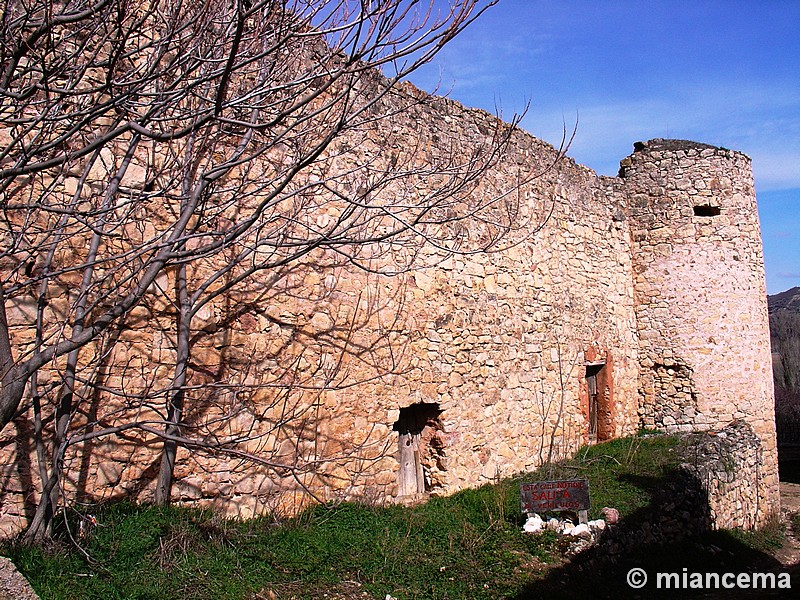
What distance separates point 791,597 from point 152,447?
586 cm

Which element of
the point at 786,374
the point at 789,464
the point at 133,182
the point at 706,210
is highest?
the point at 706,210

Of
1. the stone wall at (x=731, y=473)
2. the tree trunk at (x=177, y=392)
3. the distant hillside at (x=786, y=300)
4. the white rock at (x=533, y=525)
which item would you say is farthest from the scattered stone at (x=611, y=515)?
the distant hillside at (x=786, y=300)

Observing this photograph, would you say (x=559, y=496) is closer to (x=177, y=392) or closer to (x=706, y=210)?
(x=177, y=392)

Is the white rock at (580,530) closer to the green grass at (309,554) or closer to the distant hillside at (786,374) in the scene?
the green grass at (309,554)

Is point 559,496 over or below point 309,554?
over

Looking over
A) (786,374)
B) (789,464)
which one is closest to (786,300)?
(786,374)

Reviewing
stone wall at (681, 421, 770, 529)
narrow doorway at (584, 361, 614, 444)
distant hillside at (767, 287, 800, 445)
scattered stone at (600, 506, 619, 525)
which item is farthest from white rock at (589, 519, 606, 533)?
distant hillside at (767, 287, 800, 445)

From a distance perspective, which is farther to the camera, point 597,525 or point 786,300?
point 786,300

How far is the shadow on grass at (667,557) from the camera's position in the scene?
5.60 meters

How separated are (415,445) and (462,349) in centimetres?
122

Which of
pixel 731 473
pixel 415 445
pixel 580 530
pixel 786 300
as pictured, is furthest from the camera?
pixel 786 300

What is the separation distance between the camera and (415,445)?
754 centimetres

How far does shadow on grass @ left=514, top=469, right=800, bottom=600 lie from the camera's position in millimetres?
5602

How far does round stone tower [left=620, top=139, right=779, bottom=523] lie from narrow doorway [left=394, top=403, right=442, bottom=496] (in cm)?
596
